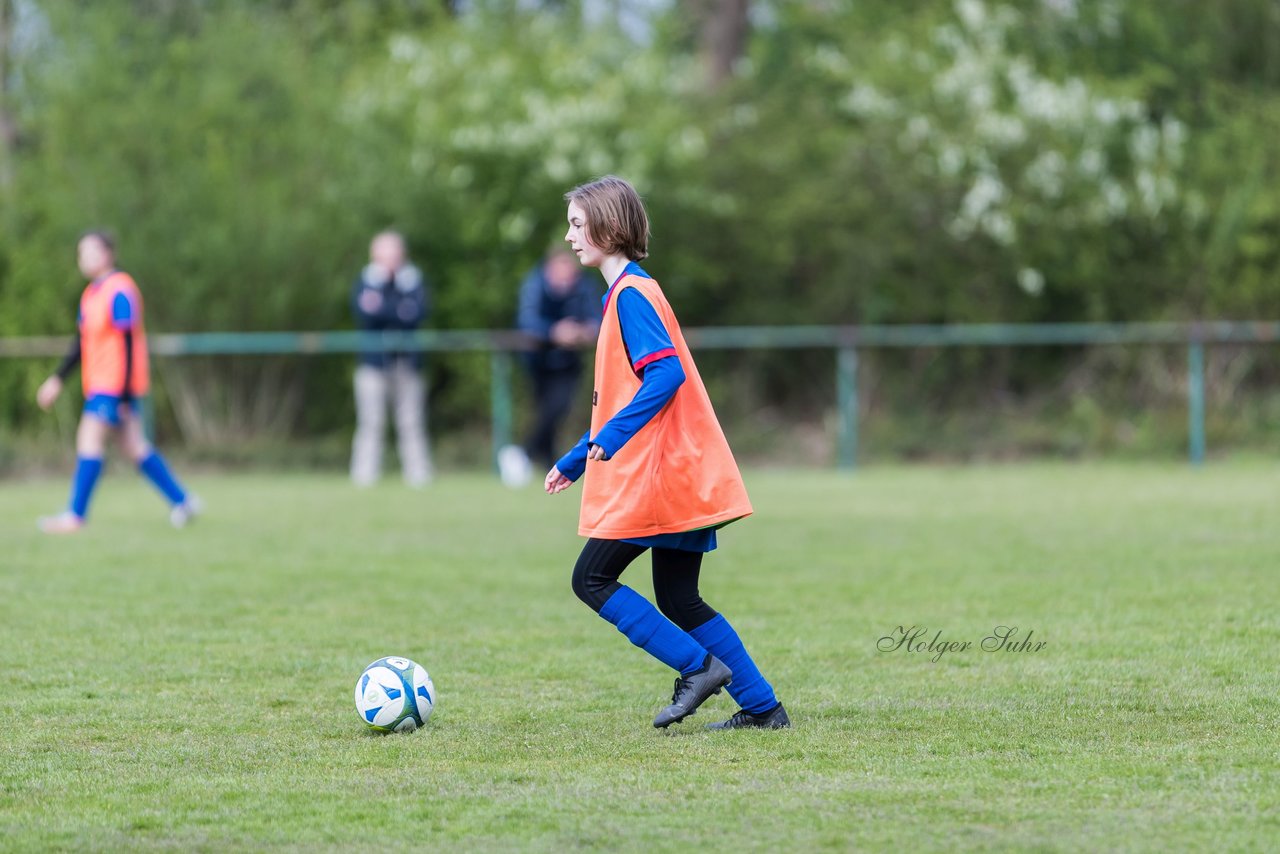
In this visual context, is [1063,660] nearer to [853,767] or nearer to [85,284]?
[853,767]

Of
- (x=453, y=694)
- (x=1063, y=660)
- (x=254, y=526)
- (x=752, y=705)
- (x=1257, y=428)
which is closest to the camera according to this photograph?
(x=752, y=705)

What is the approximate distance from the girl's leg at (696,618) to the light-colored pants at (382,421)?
11.0 meters

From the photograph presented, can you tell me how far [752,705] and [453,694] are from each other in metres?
1.17

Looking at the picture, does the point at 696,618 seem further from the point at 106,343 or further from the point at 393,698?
the point at 106,343

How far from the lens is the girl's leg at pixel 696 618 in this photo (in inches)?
215

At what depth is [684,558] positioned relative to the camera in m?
5.50

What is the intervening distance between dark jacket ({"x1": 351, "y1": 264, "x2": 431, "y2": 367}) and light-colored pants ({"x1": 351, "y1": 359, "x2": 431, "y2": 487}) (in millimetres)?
216

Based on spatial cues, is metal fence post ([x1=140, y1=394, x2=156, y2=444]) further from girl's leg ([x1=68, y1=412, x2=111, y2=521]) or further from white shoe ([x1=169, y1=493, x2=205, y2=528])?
girl's leg ([x1=68, y1=412, x2=111, y2=521])

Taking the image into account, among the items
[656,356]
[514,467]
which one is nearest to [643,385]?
[656,356]

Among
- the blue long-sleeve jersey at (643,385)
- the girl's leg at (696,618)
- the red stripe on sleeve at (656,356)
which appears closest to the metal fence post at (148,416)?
the girl's leg at (696,618)

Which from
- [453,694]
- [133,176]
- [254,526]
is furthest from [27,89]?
[453,694]

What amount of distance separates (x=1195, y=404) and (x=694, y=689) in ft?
42.5

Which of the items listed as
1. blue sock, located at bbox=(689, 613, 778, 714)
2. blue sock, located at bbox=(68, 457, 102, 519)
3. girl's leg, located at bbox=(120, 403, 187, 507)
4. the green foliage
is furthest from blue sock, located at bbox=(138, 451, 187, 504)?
blue sock, located at bbox=(689, 613, 778, 714)

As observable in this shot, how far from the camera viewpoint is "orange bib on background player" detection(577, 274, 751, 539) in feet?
17.3
